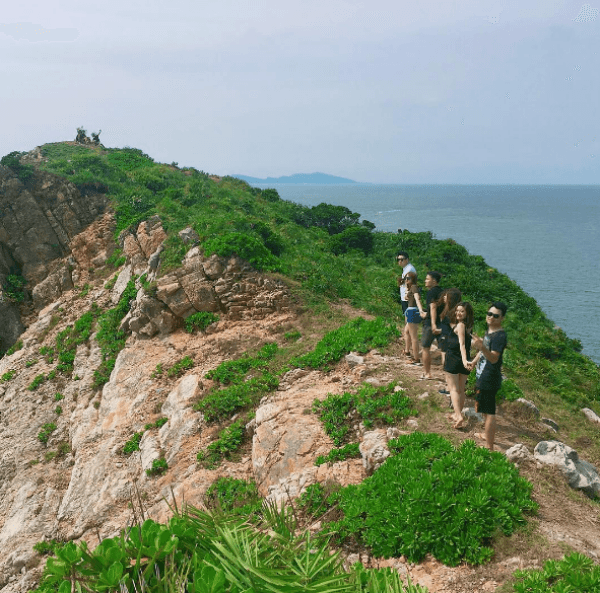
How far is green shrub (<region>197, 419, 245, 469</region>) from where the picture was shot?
Answer: 9.02 metres

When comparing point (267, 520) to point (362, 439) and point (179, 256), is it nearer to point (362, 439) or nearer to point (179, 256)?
point (362, 439)

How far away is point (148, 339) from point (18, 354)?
771cm

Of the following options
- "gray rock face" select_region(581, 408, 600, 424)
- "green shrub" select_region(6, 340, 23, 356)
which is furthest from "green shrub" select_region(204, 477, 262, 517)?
"green shrub" select_region(6, 340, 23, 356)

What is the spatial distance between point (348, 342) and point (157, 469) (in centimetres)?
533

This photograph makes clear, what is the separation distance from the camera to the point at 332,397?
852 cm

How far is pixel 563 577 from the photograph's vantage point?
4184 mm

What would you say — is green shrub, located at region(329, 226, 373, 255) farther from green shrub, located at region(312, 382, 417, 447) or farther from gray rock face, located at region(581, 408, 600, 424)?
green shrub, located at region(312, 382, 417, 447)

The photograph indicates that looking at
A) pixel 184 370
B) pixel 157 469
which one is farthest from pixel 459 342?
pixel 184 370

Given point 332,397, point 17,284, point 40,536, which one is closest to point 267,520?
point 332,397

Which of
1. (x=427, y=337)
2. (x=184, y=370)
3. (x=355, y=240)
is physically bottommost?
(x=184, y=370)

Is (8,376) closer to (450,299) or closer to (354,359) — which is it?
(354,359)

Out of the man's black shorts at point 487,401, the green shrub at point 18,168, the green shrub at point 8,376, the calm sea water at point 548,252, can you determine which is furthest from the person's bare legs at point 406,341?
the calm sea water at point 548,252

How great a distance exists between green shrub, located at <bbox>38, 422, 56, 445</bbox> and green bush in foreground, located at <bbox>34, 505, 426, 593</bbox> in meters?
14.5

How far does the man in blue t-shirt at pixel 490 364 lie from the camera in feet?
19.7
